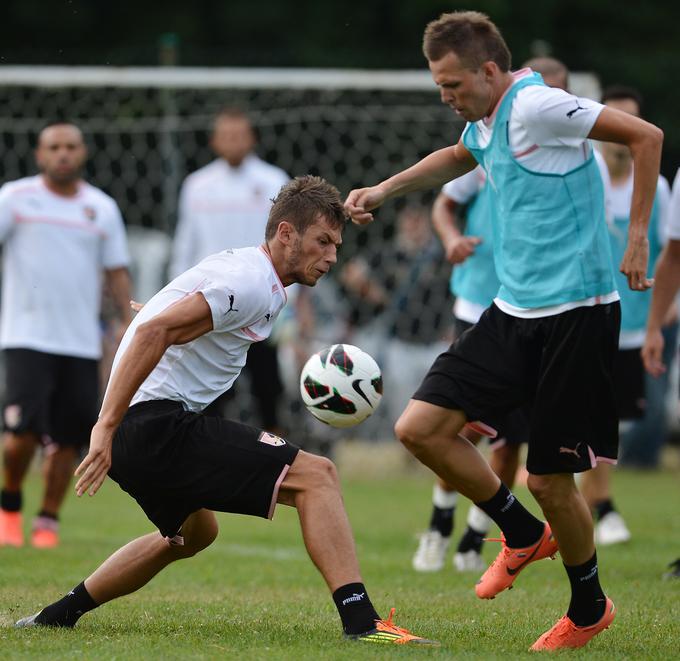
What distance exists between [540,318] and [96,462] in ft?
5.75

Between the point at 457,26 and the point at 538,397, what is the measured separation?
1.46 meters

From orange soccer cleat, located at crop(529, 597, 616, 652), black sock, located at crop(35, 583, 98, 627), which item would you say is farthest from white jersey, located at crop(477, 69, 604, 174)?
black sock, located at crop(35, 583, 98, 627)

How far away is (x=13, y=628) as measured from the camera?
17.1 feet

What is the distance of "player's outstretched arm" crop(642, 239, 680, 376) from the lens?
6.87m

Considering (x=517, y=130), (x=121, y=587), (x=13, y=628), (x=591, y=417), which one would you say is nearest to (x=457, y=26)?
(x=517, y=130)

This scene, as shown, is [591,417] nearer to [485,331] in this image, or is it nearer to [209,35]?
[485,331]

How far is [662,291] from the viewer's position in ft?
22.8

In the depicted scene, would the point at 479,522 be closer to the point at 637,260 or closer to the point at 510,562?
the point at 510,562

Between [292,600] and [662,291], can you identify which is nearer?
[292,600]

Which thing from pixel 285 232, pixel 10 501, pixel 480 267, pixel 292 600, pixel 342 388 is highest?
pixel 285 232

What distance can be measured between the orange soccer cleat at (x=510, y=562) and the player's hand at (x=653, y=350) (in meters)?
2.12

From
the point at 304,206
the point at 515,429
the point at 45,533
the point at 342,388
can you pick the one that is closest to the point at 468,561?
the point at 515,429

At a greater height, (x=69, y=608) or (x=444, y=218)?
(x=444, y=218)

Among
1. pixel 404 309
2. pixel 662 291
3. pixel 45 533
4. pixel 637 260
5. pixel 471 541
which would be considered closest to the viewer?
pixel 637 260
